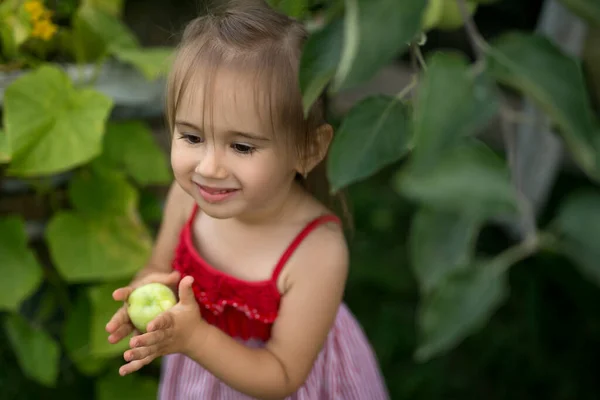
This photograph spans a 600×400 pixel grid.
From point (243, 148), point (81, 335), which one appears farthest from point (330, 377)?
point (81, 335)

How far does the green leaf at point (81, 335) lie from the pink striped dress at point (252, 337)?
0.42 metres

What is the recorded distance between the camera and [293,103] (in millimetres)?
1111

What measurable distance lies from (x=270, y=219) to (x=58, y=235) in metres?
0.68

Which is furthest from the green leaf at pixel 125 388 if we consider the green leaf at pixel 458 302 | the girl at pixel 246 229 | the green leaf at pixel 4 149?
the green leaf at pixel 458 302

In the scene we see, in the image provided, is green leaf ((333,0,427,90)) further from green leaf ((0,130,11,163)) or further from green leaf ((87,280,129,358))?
green leaf ((87,280,129,358))

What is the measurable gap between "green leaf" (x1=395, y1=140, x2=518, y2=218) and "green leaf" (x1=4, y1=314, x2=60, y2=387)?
4.63ft

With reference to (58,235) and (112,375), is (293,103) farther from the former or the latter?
(112,375)

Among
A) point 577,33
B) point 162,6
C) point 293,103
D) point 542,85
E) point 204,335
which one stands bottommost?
point 162,6

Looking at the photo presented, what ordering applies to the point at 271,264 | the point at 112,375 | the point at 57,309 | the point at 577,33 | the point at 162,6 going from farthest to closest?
1. the point at 162,6
2. the point at 577,33
3. the point at 57,309
4. the point at 112,375
5. the point at 271,264

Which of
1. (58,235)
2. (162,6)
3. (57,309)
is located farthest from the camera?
(162,6)

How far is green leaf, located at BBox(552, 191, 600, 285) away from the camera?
0.57 m

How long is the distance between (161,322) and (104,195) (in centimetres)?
82

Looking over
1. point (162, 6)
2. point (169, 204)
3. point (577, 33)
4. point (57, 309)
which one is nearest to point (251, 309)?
point (169, 204)

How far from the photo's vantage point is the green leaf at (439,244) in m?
0.61
